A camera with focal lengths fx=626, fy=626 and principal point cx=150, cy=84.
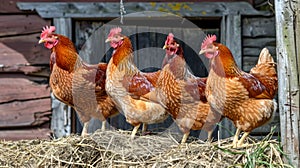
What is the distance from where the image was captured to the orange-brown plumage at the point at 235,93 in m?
3.67

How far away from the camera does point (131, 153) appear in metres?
3.72

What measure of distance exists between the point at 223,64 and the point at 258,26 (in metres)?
2.10

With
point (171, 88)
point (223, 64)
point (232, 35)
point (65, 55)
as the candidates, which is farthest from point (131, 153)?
point (232, 35)

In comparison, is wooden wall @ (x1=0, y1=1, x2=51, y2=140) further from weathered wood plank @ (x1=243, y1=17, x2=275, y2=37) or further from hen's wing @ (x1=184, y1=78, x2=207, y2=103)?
hen's wing @ (x1=184, y1=78, x2=207, y2=103)

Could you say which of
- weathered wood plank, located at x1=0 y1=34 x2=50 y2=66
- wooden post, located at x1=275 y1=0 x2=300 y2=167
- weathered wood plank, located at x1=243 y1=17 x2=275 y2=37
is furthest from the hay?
weathered wood plank, located at x1=243 y1=17 x2=275 y2=37

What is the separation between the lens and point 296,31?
10.8ft

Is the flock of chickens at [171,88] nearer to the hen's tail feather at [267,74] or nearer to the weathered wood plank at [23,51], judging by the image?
the hen's tail feather at [267,74]

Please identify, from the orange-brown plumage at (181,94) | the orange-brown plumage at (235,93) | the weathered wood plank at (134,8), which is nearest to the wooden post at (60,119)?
the weathered wood plank at (134,8)

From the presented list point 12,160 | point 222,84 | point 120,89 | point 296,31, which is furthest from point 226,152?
point 12,160

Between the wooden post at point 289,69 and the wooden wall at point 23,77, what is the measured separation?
2754mm

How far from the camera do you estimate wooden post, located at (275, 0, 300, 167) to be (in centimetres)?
328

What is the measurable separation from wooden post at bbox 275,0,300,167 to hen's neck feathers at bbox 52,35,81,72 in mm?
1519

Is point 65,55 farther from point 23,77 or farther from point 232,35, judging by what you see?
point 232,35

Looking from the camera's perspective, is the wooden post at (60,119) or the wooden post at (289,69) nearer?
the wooden post at (289,69)
